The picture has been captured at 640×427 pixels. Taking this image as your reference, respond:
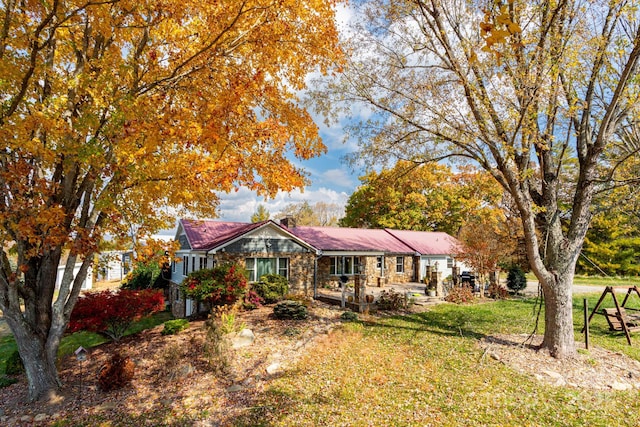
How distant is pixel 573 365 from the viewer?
26.4 feet

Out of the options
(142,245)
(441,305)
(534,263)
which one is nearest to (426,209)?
(441,305)

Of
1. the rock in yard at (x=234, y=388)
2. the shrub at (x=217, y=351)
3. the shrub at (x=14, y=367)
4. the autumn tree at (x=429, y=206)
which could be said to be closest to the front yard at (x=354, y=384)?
the rock in yard at (x=234, y=388)

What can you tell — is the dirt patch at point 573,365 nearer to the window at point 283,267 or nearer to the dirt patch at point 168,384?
the dirt patch at point 168,384

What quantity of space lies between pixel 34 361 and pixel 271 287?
9573 mm

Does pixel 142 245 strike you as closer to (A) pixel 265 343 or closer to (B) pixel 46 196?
(B) pixel 46 196

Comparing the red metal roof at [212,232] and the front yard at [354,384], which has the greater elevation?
the red metal roof at [212,232]

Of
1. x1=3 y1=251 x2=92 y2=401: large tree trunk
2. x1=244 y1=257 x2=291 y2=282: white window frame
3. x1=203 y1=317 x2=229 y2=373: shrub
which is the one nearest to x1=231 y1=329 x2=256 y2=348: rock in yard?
x1=203 y1=317 x2=229 y2=373: shrub

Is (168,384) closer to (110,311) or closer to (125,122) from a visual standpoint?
(110,311)

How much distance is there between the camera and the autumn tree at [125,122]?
5988mm

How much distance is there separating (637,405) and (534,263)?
10.8 ft

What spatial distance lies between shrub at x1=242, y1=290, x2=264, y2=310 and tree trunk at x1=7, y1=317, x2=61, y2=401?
24.5 ft

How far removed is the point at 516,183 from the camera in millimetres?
8383

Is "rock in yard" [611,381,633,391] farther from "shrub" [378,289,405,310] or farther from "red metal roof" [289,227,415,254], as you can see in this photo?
"red metal roof" [289,227,415,254]

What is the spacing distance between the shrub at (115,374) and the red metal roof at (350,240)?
12922mm
